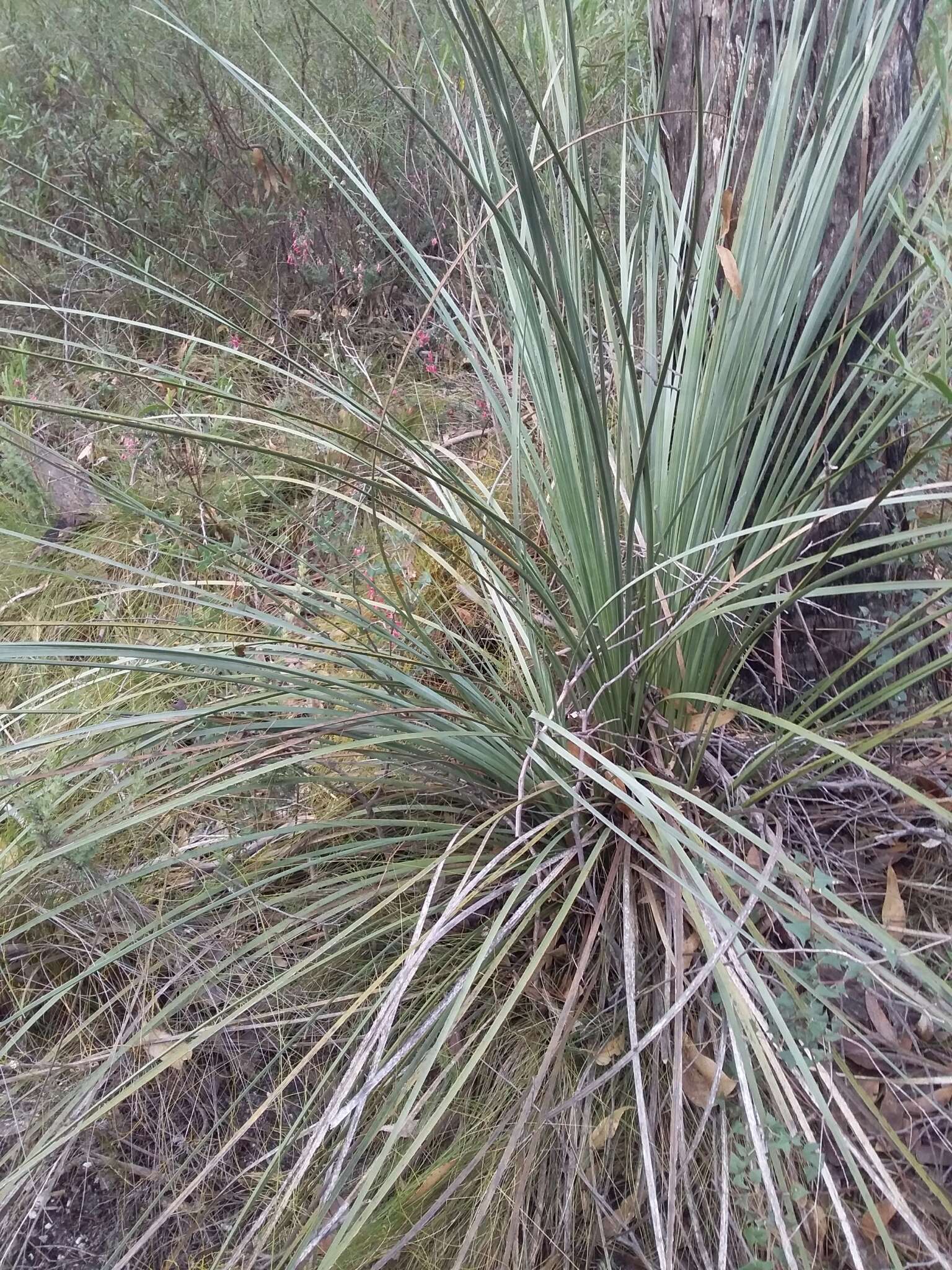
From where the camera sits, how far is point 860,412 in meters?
1.45

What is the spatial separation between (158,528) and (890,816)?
5.24 ft

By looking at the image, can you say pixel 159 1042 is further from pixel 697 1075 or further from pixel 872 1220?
pixel 872 1220

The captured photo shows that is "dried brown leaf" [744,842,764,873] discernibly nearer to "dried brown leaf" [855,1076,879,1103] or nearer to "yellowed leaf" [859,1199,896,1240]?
"dried brown leaf" [855,1076,879,1103]

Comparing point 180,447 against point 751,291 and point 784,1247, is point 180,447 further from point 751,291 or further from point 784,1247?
point 784,1247

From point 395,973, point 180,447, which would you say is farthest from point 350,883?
point 180,447

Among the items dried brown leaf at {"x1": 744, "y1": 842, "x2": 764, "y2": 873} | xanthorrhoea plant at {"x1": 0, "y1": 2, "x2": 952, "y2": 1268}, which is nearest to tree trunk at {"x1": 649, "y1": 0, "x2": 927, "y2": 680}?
xanthorrhoea plant at {"x1": 0, "y1": 2, "x2": 952, "y2": 1268}

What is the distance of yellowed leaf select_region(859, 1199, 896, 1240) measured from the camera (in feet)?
3.47

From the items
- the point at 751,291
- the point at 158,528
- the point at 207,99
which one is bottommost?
the point at 158,528

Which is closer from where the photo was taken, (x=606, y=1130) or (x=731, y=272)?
(x=606, y=1130)

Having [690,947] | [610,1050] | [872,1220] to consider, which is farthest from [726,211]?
[872,1220]

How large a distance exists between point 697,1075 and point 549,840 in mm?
370

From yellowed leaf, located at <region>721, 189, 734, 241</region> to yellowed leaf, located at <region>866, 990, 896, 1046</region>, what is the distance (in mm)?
1128

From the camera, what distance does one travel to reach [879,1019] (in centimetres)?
117

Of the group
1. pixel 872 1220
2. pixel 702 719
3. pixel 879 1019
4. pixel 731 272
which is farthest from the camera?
pixel 702 719
